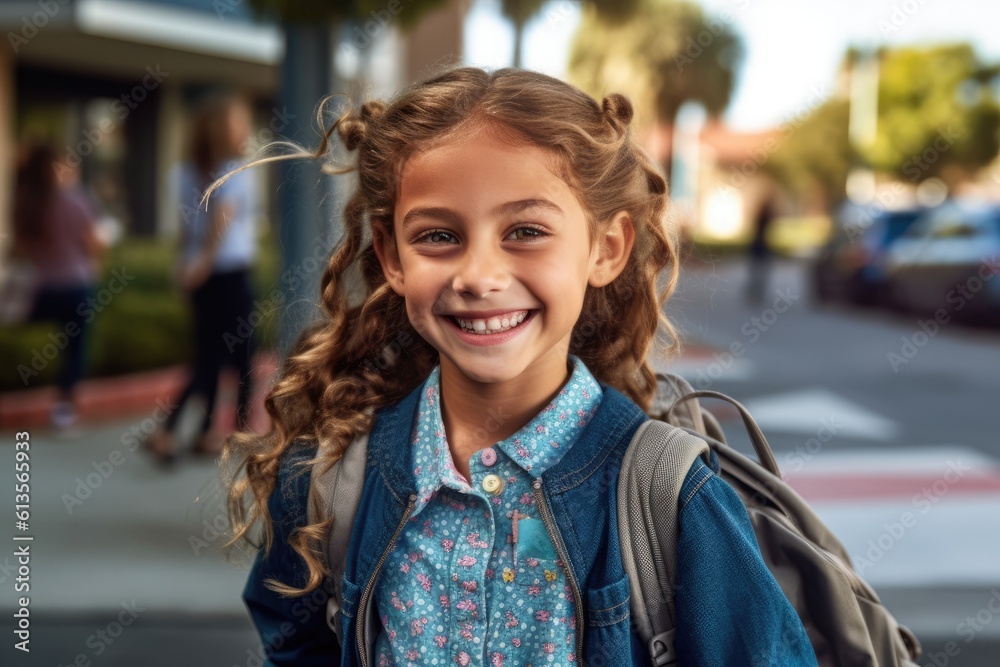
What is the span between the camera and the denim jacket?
154 cm

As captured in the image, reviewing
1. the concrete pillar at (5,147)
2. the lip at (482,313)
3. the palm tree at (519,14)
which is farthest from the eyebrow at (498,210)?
the concrete pillar at (5,147)

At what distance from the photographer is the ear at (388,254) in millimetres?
1861

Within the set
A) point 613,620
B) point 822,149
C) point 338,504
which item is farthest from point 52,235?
point 822,149

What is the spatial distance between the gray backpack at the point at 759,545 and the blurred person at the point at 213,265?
498 centimetres

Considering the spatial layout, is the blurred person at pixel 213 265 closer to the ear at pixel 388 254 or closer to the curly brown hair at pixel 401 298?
the curly brown hair at pixel 401 298

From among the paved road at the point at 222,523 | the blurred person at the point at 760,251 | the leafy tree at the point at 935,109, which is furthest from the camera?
the leafy tree at the point at 935,109

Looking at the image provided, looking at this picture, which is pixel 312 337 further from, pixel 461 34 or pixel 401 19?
pixel 461 34

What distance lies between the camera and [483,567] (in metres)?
1.65

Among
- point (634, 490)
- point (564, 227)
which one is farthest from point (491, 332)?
point (634, 490)

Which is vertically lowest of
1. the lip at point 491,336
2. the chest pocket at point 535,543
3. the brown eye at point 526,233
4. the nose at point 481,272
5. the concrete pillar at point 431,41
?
the chest pocket at point 535,543

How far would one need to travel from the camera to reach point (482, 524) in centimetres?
169

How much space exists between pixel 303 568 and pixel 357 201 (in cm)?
59

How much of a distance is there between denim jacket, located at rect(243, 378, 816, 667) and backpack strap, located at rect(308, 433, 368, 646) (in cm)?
2

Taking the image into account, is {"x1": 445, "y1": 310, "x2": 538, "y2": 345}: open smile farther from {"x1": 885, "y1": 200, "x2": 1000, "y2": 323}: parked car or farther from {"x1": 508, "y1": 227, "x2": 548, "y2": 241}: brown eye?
{"x1": 885, "y1": 200, "x2": 1000, "y2": 323}: parked car
